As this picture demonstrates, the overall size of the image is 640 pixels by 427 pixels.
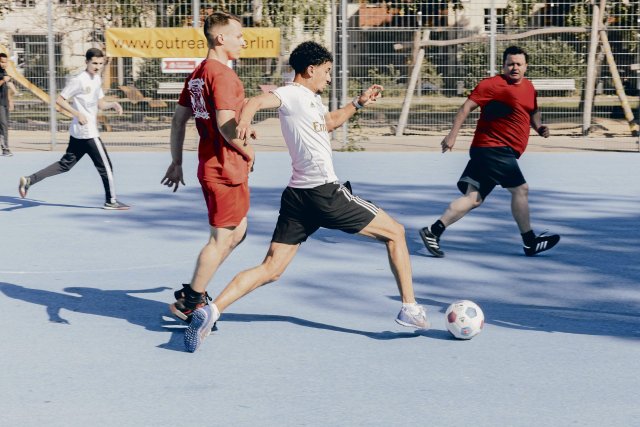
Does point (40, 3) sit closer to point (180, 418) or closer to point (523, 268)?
point (523, 268)

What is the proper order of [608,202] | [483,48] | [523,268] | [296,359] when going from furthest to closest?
[483,48] → [608,202] → [523,268] → [296,359]

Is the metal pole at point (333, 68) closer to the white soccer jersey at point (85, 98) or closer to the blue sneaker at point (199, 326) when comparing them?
the white soccer jersey at point (85, 98)

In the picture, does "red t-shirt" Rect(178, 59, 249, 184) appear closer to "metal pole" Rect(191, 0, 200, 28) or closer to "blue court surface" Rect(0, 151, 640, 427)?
"blue court surface" Rect(0, 151, 640, 427)

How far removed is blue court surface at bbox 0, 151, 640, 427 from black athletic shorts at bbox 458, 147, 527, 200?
601 mm

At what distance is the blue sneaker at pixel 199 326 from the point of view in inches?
225

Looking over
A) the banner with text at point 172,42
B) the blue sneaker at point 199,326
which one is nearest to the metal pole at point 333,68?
the banner with text at point 172,42

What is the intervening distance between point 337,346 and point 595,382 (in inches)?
57.4

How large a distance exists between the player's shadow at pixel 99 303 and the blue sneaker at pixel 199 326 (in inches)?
18.4

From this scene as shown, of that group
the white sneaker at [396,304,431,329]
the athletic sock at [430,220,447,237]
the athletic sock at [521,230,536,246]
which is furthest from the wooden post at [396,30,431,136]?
the white sneaker at [396,304,431,329]

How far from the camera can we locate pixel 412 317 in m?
6.04

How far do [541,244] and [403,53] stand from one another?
39.4 feet

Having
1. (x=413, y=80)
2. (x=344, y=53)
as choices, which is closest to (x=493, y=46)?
(x=413, y=80)

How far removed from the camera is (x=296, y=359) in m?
5.64

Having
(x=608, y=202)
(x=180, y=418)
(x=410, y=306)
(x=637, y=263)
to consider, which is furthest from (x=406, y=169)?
(x=180, y=418)
